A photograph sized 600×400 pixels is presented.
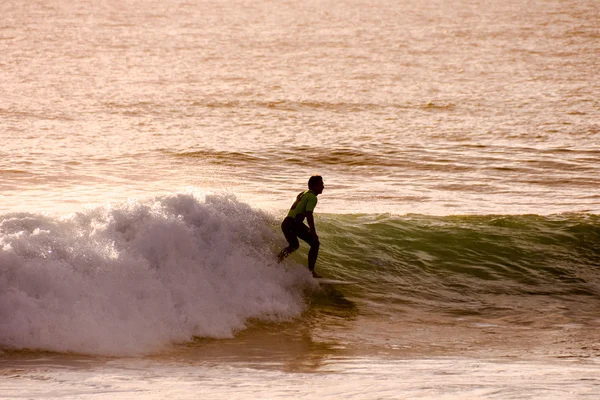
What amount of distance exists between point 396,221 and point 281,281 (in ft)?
15.0

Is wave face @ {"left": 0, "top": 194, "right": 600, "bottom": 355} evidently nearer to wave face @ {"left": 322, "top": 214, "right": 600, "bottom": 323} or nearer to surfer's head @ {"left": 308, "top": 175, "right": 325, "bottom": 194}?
wave face @ {"left": 322, "top": 214, "right": 600, "bottom": 323}

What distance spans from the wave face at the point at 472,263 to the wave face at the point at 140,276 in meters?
1.67

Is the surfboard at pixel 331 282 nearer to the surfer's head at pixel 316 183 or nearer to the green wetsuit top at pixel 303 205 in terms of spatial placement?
the green wetsuit top at pixel 303 205

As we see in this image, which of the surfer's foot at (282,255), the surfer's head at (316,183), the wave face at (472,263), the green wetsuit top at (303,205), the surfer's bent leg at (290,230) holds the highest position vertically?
the surfer's head at (316,183)

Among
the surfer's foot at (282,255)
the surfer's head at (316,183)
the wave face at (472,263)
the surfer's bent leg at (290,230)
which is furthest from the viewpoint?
the wave face at (472,263)

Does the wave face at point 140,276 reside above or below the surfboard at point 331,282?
above

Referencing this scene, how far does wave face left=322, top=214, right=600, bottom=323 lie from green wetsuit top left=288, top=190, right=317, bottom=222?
65.5 inches

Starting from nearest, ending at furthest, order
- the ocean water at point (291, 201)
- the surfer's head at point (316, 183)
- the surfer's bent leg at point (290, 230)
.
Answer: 1. the ocean water at point (291, 201)
2. the surfer's head at point (316, 183)
3. the surfer's bent leg at point (290, 230)

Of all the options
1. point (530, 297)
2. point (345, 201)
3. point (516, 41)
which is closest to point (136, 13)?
point (516, 41)

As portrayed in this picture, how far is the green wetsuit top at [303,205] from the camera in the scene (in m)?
10.7

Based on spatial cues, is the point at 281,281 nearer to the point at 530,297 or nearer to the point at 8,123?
the point at 530,297

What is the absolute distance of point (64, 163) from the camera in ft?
73.7

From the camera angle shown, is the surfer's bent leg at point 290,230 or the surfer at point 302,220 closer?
the surfer at point 302,220

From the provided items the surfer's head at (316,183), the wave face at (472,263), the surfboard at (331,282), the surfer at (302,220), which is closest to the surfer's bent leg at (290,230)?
the surfer at (302,220)
